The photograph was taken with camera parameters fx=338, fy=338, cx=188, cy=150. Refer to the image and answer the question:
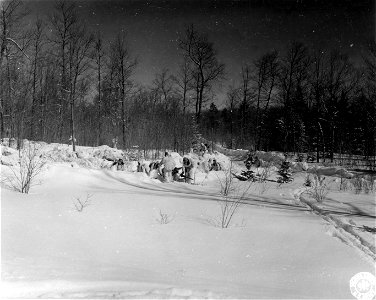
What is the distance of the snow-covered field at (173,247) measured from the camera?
11.9ft

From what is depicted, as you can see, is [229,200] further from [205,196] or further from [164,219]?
[164,219]

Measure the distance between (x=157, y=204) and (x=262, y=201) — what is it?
3.33 metres

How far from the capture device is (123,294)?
3.35 m

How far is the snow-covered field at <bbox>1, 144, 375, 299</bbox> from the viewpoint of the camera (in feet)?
11.9

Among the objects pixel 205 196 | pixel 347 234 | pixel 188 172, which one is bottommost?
pixel 347 234

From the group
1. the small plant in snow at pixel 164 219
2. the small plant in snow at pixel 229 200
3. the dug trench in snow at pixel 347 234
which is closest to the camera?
the dug trench in snow at pixel 347 234

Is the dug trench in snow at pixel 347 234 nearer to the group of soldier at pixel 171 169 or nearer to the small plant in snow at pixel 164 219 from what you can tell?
the small plant in snow at pixel 164 219

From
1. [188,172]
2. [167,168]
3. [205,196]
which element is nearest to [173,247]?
[205,196]

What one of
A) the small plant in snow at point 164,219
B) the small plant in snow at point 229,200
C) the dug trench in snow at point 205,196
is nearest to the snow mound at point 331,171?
the small plant in snow at point 229,200

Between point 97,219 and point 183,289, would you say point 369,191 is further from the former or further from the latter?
point 183,289

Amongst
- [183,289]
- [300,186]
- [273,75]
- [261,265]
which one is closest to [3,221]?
[183,289]

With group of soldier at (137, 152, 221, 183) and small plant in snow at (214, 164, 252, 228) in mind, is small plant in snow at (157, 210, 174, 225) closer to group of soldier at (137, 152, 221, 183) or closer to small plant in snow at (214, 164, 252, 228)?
small plant in snow at (214, 164, 252, 228)

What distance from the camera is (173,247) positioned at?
5.34m

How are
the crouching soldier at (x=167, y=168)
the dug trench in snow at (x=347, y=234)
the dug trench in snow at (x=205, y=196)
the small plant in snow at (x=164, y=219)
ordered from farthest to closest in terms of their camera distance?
1. the crouching soldier at (x=167, y=168)
2. the dug trench in snow at (x=205, y=196)
3. the small plant in snow at (x=164, y=219)
4. the dug trench in snow at (x=347, y=234)
